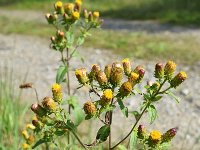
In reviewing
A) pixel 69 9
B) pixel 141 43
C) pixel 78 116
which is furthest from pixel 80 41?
pixel 141 43

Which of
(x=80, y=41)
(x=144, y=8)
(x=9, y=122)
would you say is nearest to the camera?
(x=80, y=41)

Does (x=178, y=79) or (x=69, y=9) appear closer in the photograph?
(x=178, y=79)

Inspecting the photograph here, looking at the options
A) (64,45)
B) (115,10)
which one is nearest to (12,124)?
(64,45)

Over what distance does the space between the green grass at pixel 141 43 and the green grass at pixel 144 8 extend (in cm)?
187

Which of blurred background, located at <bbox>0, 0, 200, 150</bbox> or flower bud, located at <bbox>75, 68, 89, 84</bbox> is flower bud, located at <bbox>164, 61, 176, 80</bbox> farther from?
blurred background, located at <bbox>0, 0, 200, 150</bbox>

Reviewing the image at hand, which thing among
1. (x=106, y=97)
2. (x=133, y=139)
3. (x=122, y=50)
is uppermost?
(x=106, y=97)

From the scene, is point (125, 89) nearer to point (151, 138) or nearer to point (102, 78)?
point (102, 78)

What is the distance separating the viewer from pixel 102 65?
7.47 metres

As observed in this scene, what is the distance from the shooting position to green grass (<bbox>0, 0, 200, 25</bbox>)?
12133 mm

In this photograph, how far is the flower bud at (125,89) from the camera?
85.3 inches

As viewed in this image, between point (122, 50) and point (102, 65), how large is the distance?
3.70 feet

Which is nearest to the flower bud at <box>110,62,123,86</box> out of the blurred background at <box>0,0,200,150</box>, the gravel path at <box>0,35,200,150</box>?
the blurred background at <box>0,0,200,150</box>

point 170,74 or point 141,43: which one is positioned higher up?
point 170,74

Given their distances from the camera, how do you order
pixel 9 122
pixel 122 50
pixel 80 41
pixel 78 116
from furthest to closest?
pixel 122 50 → pixel 9 122 → pixel 80 41 → pixel 78 116
